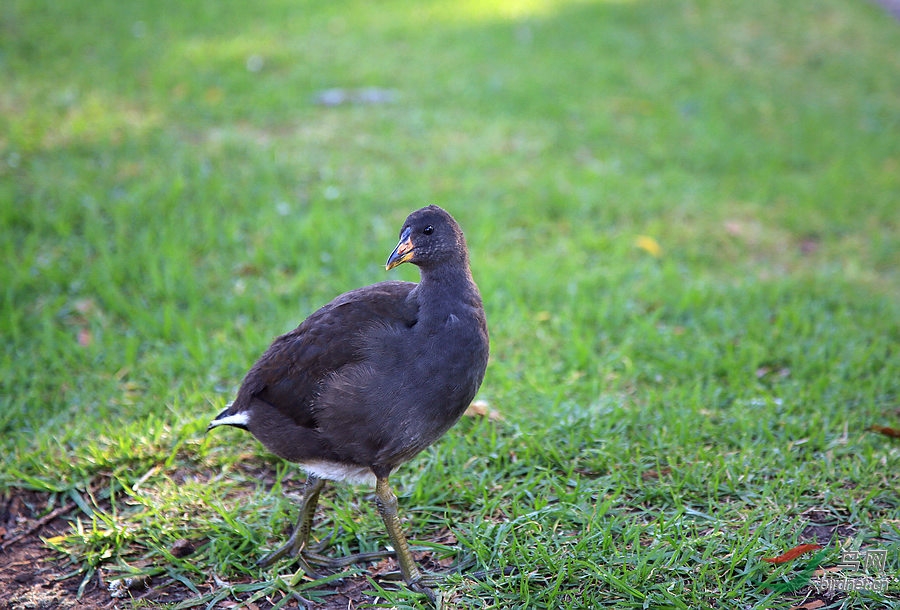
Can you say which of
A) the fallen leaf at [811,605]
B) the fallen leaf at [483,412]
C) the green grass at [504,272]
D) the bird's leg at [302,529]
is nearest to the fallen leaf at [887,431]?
the green grass at [504,272]

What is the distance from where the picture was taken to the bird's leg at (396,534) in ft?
9.59

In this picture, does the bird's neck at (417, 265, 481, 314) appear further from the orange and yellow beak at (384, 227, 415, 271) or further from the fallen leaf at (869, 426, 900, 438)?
the fallen leaf at (869, 426, 900, 438)

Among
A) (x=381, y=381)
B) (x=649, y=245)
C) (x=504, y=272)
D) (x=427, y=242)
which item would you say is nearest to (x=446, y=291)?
(x=427, y=242)

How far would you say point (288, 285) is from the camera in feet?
15.9

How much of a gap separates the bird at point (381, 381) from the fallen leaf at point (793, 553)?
1.21m

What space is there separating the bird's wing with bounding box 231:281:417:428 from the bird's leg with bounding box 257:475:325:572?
0.86ft

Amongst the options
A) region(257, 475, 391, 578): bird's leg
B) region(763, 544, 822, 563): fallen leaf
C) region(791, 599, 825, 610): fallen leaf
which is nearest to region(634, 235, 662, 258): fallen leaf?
region(763, 544, 822, 563): fallen leaf

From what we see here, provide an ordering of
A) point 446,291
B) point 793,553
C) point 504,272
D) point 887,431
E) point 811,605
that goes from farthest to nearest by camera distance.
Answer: point 504,272
point 887,431
point 446,291
point 793,553
point 811,605

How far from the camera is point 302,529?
3.09 meters

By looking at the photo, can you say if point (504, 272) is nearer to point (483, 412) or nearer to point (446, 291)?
point (483, 412)

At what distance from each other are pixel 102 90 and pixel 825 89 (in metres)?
7.04

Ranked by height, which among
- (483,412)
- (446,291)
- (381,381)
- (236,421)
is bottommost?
(483,412)

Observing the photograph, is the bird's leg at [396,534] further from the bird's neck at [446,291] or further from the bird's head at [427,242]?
the bird's head at [427,242]

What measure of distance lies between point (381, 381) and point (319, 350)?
0.30 metres
